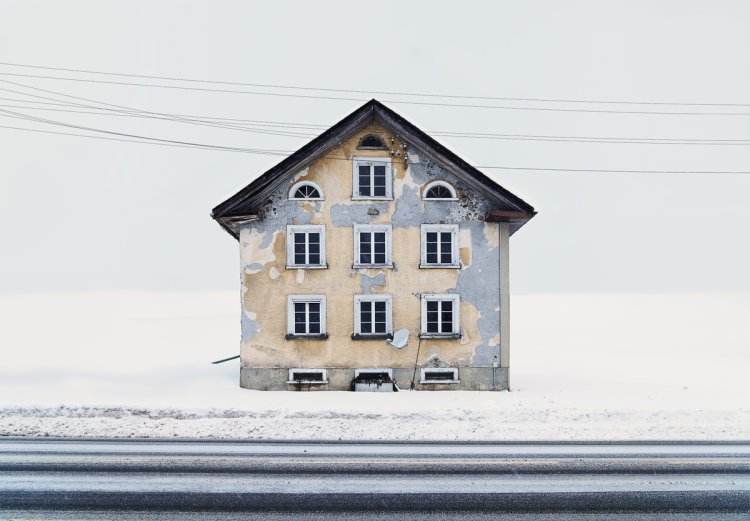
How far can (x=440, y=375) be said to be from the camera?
23547mm

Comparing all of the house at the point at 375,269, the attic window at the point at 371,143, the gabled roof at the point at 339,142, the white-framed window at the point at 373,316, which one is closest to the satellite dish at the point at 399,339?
the house at the point at 375,269

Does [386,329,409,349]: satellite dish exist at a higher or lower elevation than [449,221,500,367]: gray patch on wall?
lower

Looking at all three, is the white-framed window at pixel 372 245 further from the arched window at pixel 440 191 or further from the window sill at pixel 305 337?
the window sill at pixel 305 337

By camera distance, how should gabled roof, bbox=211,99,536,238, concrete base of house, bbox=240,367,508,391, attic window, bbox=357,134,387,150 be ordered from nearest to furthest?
gabled roof, bbox=211,99,536,238 < concrete base of house, bbox=240,367,508,391 < attic window, bbox=357,134,387,150

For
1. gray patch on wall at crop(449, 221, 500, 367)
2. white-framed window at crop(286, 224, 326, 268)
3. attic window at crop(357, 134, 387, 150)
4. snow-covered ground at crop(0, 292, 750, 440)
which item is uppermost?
attic window at crop(357, 134, 387, 150)

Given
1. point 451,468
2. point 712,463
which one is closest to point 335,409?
point 451,468

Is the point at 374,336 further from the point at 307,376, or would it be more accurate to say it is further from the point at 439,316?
the point at 307,376

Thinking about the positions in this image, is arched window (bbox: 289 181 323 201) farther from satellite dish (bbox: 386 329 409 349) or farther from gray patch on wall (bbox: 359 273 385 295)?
satellite dish (bbox: 386 329 409 349)

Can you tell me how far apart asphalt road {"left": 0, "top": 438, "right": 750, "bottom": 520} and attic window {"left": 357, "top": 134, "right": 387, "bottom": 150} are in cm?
1292

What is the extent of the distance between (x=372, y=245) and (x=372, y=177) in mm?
2513

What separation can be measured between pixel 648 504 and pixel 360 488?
13.7 feet

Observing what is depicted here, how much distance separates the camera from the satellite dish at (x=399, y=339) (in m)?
23.4

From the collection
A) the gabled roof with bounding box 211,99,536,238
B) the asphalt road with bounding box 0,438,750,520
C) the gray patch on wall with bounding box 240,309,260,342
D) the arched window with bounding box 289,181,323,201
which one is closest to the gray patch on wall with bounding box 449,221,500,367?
the gabled roof with bounding box 211,99,536,238

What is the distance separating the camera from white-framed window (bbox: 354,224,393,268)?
2356 centimetres
